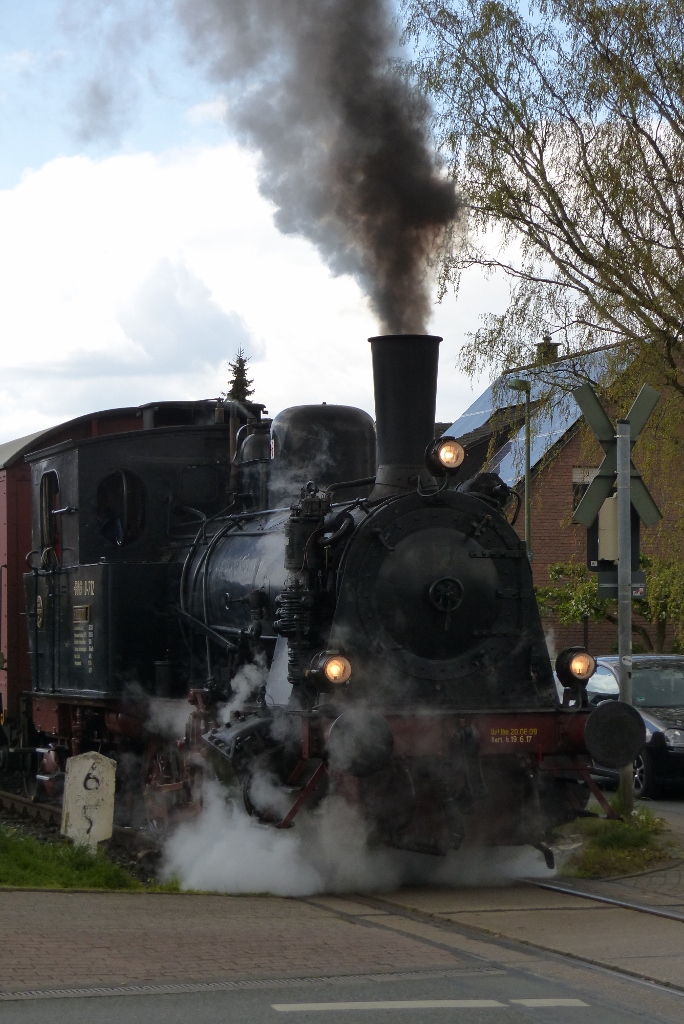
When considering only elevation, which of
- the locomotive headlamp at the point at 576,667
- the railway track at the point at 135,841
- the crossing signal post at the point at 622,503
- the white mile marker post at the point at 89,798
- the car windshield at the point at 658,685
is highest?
the crossing signal post at the point at 622,503

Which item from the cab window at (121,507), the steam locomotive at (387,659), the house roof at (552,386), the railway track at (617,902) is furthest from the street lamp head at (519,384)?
the railway track at (617,902)

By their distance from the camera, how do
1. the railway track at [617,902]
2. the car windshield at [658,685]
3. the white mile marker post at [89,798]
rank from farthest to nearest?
the car windshield at [658,685]
the white mile marker post at [89,798]
the railway track at [617,902]

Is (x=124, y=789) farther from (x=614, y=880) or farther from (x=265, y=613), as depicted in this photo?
(x=614, y=880)

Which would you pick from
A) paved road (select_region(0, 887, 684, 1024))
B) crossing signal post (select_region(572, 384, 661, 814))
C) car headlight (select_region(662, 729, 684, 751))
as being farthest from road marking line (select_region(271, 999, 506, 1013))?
car headlight (select_region(662, 729, 684, 751))

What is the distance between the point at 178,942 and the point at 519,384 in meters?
9.20

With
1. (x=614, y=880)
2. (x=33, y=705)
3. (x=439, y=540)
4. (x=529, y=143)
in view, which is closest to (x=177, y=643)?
(x=33, y=705)

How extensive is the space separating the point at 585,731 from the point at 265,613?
2.45 metres

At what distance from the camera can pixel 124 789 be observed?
11.9 meters

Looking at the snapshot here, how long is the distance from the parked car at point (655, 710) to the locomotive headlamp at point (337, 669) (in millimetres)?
4896

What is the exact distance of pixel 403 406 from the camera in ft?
28.8

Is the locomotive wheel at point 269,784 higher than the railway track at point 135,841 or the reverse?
higher

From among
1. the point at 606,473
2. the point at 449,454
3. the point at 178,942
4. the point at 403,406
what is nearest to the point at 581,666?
the point at 606,473

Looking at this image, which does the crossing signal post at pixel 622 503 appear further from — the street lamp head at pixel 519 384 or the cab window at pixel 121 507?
the street lamp head at pixel 519 384

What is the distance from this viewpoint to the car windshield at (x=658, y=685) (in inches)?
561
